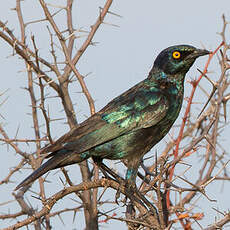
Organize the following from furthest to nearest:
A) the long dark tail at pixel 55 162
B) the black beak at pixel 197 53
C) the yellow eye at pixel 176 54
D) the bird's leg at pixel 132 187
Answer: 1. the yellow eye at pixel 176 54
2. the black beak at pixel 197 53
3. the bird's leg at pixel 132 187
4. the long dark tail at pixel 55 162

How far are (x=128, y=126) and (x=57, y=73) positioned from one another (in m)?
1.45

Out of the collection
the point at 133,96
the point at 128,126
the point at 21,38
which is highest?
the point at 21,38

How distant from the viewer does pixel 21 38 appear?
6.50m

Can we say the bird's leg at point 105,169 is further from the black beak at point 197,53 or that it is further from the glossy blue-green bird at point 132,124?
the black beak at point 197,53

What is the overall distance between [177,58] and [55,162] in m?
1.80

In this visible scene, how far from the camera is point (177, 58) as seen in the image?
5734 millimetres

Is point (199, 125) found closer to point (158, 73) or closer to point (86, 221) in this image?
point (158, 73)

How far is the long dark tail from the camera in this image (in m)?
4.80

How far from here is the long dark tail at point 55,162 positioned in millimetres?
4805

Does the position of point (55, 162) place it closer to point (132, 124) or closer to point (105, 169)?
point (105, 169)

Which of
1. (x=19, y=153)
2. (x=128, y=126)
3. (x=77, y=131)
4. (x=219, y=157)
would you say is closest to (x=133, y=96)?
(x=128, y=126)

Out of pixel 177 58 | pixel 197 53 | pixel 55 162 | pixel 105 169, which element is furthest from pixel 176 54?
pixel 55 162

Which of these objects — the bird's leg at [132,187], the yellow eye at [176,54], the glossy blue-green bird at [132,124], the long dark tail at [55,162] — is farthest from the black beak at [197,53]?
the long dark tail at [55,162]

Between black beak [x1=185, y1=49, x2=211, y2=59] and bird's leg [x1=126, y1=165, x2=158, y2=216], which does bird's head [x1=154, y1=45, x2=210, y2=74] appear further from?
bird's leg [x1=126, y1=165, x2=158, y2=216]
